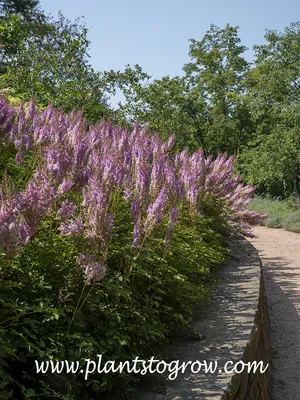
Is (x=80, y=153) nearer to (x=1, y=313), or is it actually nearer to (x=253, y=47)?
(x=1, y=313)

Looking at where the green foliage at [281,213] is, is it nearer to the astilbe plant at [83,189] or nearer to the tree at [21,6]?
the astilbe plant at [83,189]

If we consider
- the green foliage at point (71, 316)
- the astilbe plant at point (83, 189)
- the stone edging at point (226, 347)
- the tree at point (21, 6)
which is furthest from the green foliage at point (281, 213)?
the tree at point (21, 6)

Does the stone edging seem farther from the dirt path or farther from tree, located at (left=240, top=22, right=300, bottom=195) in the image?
tree, located at (left=240, top=22, right=300, bottom=195)

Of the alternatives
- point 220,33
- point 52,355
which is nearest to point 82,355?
point 52,355

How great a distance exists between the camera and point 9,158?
4320mm

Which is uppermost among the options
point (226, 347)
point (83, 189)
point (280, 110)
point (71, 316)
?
point (280, 110)

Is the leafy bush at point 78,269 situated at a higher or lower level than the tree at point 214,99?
lower

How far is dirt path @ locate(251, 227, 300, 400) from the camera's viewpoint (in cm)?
511

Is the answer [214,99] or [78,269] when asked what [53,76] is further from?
[214,99]

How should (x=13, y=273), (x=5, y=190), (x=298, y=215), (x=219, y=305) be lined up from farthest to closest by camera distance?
(x=298, y=215), (x=219, y=305), (x=13, y=273), (x=5, y=190)

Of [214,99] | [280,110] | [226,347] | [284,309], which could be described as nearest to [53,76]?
[284,309]

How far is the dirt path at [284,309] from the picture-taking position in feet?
16.8

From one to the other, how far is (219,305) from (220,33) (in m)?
34.6

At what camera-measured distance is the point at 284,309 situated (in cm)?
735
